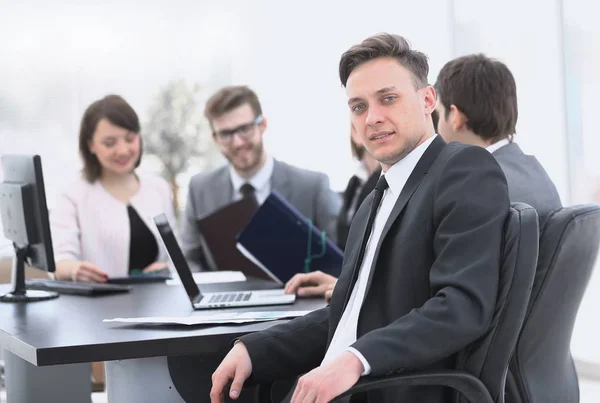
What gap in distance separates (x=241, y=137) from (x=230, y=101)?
189 millimetres

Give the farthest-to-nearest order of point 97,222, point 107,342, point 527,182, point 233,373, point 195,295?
point 97,222 < point 195,295 < point 527,182 < point 107,342 < point 233,373

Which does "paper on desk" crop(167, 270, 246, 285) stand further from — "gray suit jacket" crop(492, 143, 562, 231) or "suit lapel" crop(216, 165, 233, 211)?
"gray suit jacket" crop(492, 143, 562, 231)

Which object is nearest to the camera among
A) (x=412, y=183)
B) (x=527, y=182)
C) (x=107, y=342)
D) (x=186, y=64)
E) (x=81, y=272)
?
(x=412, y=183)

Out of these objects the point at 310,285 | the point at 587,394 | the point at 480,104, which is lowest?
the point at 587,394

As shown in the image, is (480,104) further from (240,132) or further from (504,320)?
(240,132)

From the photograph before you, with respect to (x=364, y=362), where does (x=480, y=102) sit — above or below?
above

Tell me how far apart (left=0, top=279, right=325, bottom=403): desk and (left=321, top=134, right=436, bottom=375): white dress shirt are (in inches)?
14.2

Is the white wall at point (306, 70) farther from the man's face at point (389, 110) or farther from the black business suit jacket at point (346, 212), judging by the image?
the man's face at point (389, 110)

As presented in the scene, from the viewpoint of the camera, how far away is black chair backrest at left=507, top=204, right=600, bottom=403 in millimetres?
2110

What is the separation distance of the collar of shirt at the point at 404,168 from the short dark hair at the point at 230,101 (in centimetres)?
246

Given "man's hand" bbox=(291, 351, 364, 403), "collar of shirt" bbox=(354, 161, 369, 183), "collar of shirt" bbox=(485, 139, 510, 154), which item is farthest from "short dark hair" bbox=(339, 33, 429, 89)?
"collar of shirt" bbox=(354, 161, 369, 183)

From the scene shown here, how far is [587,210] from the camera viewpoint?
2.15 meters

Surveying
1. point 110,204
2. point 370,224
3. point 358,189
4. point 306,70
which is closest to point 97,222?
point 110,204

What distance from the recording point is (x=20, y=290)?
339cm
